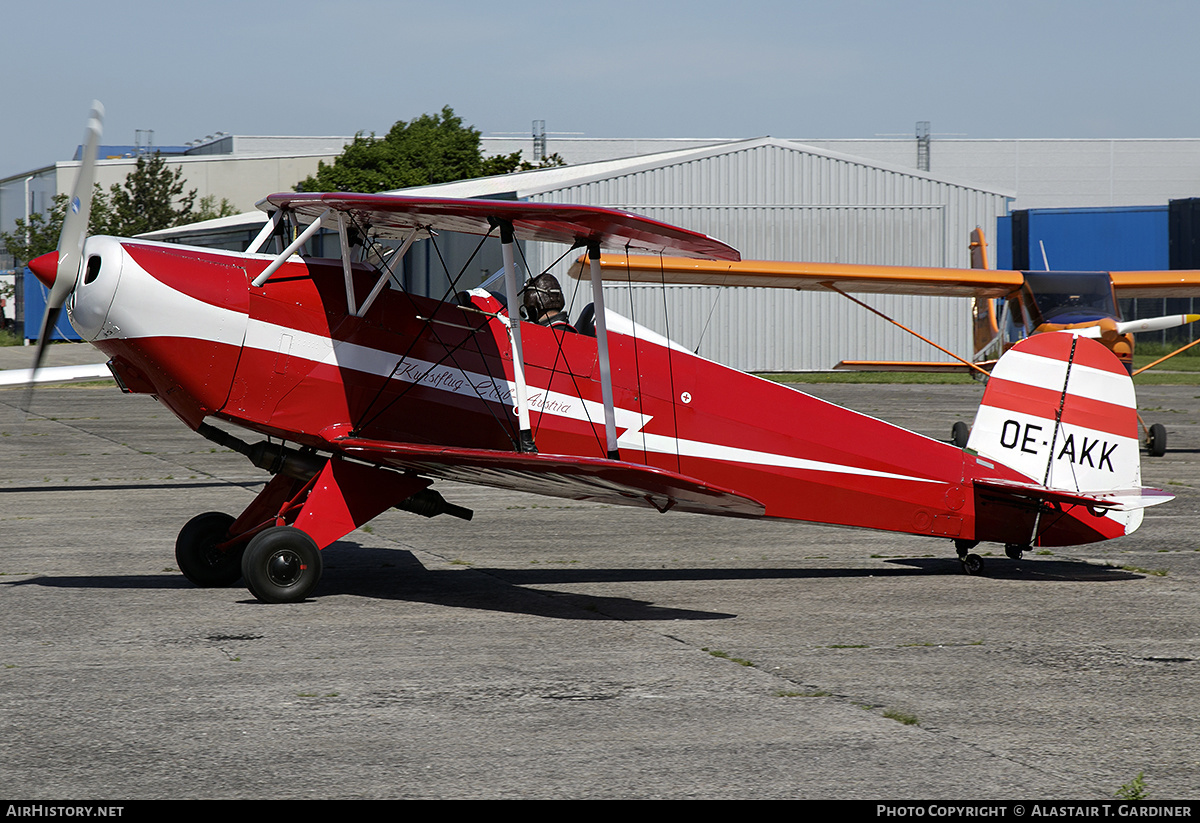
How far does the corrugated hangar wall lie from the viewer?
1401 inches

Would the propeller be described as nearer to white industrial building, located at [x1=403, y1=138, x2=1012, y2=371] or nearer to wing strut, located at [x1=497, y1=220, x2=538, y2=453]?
wing strut, located at [x1=497, y1=220, x2=538, y2=453]

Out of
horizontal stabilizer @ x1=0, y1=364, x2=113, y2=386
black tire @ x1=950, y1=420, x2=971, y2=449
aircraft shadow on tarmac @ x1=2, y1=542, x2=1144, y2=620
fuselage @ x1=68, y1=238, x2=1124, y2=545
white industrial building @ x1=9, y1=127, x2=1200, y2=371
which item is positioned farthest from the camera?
white industrial building @ x1=9, y1=127, x2=1200, y2=371

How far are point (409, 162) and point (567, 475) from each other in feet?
151

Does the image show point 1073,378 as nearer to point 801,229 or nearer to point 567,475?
point 567,475

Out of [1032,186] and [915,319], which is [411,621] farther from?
[1032,186]

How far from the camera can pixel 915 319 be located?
3719 centimetres

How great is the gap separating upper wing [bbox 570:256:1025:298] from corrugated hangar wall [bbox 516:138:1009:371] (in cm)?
1697

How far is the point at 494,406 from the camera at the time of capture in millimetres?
8078

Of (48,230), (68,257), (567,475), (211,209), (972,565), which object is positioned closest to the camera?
(567,475)

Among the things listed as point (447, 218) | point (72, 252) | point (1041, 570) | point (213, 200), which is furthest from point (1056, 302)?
point (213, 200)

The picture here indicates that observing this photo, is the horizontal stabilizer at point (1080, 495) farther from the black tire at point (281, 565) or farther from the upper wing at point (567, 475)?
the black tire at point (281, 565)

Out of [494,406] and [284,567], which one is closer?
[284,567]

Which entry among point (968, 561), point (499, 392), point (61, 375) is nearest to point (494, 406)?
point (499, 392)

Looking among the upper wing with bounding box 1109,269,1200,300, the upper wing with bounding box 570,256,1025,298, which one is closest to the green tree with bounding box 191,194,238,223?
the upper wing with bounding box 570,256,1025,298
